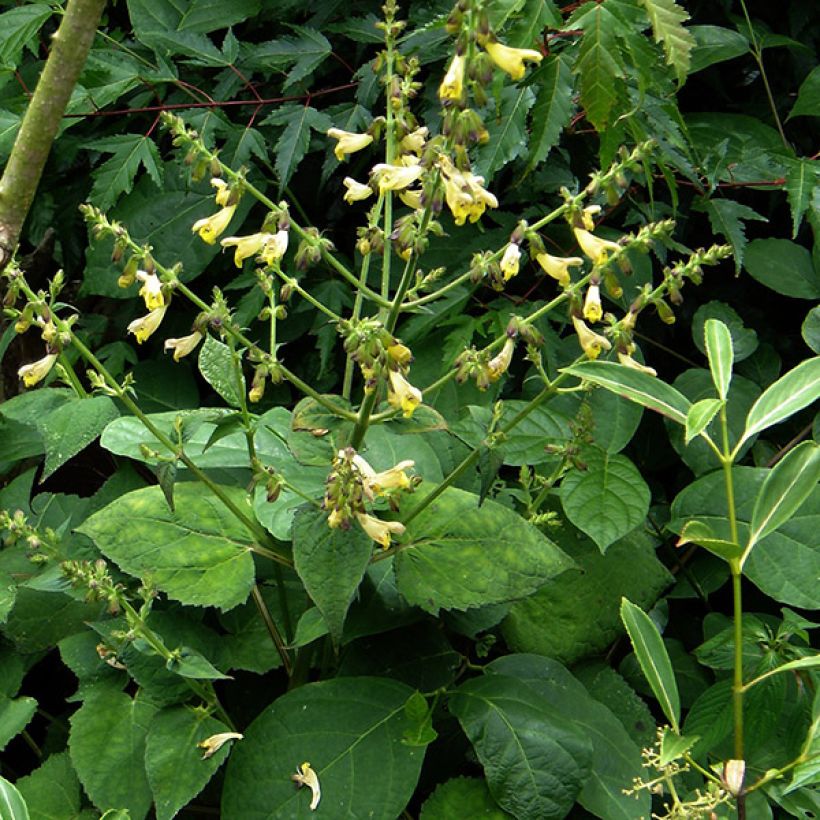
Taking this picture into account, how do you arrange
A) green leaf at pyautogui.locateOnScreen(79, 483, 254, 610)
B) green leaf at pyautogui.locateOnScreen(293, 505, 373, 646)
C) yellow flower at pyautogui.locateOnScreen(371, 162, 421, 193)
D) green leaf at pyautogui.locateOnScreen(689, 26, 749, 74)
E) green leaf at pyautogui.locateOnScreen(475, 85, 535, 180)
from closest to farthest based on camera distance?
1. yellow flower at pyautogui.locateOnScreen(371, 162, 421, 193)
2. green leaf at pyautogui.locateOnScreen(293, 505, 373, 646)
3. green leaf at pyautogui.locateOnScreen(79, 483, 254, 610)
4. green leaf at pyautogui.locateOnScreen(475, 85, 535, 180)
5. green leaf at pyautogui.locateOnScreen(689, 26, 749, 74)

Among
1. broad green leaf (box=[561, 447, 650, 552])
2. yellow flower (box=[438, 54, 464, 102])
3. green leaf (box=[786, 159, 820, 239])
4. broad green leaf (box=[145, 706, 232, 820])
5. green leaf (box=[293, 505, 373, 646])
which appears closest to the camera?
yellow flower (box=[438, 54, 464, 102])

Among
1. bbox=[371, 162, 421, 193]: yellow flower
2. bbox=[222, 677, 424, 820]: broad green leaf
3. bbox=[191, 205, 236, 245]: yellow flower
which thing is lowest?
bbox=[222, 677, 424, 820]: broad green leaf

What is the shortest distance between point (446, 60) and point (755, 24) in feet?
2.29

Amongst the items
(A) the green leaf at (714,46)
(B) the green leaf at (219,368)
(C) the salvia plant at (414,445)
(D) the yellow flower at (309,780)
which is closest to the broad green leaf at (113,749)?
(C) the salvia plant at (414,445)

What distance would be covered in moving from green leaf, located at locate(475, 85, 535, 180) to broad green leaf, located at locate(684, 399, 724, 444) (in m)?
0.71

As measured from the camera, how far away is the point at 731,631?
1835 mm

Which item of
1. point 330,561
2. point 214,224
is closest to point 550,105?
point 214,224

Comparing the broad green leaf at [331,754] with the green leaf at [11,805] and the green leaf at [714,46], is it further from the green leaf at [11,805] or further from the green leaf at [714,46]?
the green leaf at [714,46]

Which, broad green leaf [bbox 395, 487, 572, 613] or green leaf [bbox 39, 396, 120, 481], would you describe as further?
green leaf [bbox 39, 396, 120, 481]

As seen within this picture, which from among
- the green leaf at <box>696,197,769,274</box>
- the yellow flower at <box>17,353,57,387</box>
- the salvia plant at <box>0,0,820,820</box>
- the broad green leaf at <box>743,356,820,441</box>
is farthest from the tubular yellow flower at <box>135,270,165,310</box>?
the green leaf at <box>696,197,769,274</box>

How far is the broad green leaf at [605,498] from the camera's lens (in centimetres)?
181

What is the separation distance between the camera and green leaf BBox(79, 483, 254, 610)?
167cm

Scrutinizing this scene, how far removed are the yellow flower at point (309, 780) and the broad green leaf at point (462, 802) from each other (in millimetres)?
162

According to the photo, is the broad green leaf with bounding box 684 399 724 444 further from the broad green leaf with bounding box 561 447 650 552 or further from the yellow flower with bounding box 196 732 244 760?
the yellow flower with bounding box 196 732 244 760
